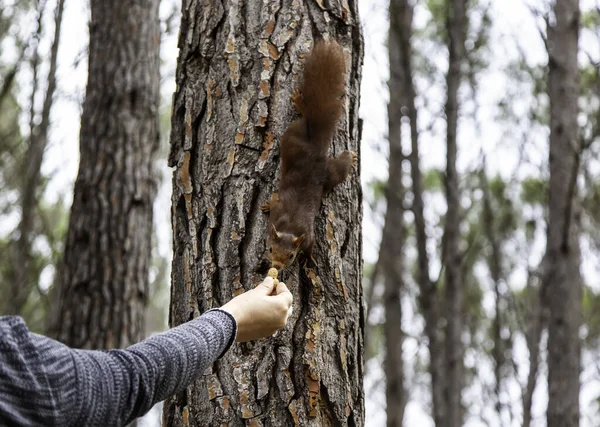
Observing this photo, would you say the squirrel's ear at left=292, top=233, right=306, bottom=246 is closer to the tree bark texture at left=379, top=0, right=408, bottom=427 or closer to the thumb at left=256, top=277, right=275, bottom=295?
the thumb at left=256, top=277, right=275, bottom=295

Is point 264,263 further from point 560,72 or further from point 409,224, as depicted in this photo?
point 409,224

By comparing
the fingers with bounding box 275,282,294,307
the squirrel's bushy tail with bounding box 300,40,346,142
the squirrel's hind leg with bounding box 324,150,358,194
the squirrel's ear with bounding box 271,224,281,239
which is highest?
the squirrel's bushy tail with bounding box 300,40,346,142

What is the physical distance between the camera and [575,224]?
197 inches

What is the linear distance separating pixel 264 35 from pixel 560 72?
12.0ft

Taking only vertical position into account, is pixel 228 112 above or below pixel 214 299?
above

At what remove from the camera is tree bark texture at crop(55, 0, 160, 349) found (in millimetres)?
4426

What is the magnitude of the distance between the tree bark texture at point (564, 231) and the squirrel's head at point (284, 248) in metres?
3.35

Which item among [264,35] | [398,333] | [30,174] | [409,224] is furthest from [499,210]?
[264,35]

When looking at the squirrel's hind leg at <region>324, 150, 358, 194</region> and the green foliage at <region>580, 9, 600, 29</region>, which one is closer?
the squirrel's hind leg at <region>324, 150, 358, 194</region>

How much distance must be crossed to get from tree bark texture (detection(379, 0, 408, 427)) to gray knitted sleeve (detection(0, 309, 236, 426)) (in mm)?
4538

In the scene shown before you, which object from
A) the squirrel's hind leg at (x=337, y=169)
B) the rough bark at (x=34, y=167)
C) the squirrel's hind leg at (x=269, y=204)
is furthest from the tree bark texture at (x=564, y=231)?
the rough bark at (x=34, y=167)

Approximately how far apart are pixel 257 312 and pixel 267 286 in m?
0.13

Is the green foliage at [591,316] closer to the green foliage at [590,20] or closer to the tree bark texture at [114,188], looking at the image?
the green foliage at [590,20]

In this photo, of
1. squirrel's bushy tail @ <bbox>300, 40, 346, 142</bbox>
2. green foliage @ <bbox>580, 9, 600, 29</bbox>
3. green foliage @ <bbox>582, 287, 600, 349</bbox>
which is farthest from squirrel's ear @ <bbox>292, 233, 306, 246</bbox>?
green foliage @ <bbox>582, 287, 600, 349</bbox>
